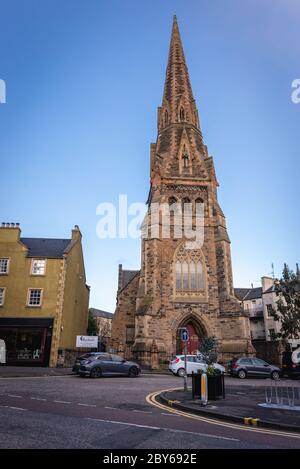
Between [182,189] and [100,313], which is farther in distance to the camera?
[100,313]

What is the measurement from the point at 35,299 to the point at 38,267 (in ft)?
8.39

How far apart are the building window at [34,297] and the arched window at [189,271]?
11.2 metres

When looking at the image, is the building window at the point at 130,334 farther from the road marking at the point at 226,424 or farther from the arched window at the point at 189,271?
the road marking at the point at 226,424

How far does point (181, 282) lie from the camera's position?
29.0 meters

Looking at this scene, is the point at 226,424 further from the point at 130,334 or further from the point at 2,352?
the point at 130,334

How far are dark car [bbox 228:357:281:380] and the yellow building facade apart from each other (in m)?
12.6

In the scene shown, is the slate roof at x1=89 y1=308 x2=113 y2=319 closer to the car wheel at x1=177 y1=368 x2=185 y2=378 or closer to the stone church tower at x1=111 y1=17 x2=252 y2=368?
the stone church tower at x1=111 y1=17 x2=252 y2=368

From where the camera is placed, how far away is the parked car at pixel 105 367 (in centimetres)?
1800

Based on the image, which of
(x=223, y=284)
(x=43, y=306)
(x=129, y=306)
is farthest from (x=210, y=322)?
(x=43, y=306)

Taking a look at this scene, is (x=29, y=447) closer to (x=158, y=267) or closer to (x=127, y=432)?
(x=127, y=432)

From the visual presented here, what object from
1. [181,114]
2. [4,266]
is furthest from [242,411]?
[181,114]

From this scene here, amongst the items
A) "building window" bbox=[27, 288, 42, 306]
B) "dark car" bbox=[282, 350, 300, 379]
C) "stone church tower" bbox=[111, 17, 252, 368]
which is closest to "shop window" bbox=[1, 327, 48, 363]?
"building window" bbox=[27, 288, 42, 306]

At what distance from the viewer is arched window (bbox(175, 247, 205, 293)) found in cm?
2894

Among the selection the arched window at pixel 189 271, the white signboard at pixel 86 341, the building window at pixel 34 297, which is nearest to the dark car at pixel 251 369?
the arched window at pixel 189 271
